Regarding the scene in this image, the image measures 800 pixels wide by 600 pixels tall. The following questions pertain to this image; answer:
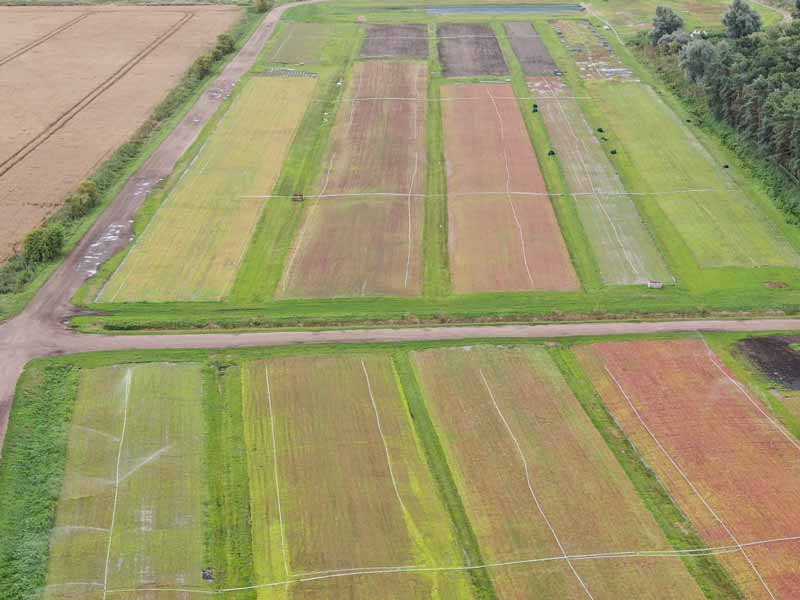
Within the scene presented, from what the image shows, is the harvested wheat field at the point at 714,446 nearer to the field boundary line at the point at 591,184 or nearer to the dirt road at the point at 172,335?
the dirt road at the point at 172,335

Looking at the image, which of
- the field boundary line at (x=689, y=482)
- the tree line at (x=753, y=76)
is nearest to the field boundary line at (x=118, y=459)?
the field boundary line at (x=689, y=482)

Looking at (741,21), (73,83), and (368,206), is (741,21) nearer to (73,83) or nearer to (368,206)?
(368,206)

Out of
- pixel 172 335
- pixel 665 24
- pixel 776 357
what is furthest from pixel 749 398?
pixel 665 24

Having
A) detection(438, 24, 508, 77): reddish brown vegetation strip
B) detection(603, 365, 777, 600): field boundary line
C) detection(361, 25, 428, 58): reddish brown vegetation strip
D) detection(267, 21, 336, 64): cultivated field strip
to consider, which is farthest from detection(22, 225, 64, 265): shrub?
detection(361, 25, 428, 58): reddish brown vegetation strip

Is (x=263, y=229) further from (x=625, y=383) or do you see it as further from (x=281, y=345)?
(x=625, y=383)

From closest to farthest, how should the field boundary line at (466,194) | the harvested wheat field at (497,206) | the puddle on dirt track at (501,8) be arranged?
1. the harvested wheat field at (497,206)
2. the field boundary line at (466,194)
3. the puddle on dirt track at (501,8)
